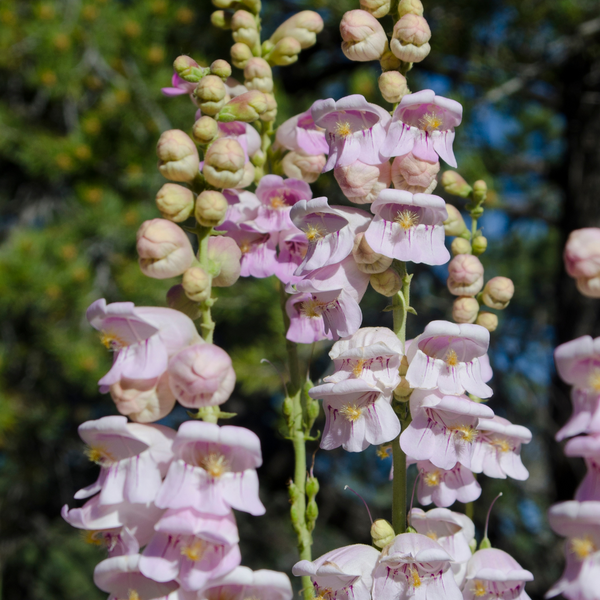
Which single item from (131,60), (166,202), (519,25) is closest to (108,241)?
(131,60)

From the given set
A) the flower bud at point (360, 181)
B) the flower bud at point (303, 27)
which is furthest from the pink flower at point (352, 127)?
the flower bud at point (303, 27)

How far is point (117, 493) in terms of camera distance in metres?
0.46

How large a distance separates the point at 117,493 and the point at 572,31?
6.03ft

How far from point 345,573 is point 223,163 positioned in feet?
1.01

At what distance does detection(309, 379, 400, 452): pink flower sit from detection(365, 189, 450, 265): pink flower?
0.11 metres

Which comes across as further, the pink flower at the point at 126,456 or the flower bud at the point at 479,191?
the flower bud at the point at 479,191

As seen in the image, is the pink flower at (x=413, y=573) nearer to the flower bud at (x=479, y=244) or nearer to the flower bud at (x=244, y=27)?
the flower bud at (x=479, y=244)

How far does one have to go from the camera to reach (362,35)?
0.55m

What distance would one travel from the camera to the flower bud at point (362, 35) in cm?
55

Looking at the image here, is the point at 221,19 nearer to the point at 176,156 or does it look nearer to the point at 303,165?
the point at 303,165

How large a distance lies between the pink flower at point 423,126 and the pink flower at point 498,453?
0.22 meters

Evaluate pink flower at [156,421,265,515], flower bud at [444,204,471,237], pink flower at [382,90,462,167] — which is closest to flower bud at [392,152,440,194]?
pink flower at [382,90,462,167]

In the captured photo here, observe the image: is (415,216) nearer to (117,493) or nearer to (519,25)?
(117,493)

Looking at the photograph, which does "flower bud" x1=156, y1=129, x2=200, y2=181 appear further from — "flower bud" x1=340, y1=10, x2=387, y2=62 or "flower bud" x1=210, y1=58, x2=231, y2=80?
"flower bud" x1=340, y1=10, x2=387, y2=62
